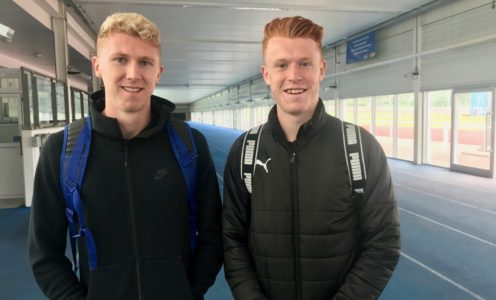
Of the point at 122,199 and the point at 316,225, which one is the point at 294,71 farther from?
the point at 122,199

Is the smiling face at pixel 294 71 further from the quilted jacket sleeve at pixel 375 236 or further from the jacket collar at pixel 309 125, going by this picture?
the quilted jacket sleeve at pixel 375 236

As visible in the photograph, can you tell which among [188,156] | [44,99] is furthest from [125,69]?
[44,99]

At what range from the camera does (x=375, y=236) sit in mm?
1682

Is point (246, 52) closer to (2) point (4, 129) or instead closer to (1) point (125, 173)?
(2) point (4, 129)

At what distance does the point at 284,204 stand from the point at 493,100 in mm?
10650

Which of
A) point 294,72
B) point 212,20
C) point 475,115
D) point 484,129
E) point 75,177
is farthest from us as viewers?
point 212,20

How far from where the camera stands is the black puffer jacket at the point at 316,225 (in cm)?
167

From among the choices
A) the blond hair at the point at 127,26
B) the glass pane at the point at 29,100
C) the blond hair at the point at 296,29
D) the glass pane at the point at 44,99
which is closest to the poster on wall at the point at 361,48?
the glass pane at the point at 44,99

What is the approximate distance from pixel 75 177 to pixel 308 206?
1021mm

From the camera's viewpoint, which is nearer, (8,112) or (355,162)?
(355,162)

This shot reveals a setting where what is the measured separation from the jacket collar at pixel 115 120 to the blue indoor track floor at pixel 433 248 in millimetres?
2729

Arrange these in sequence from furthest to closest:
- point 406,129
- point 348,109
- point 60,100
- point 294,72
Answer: point 406,129 < point 348,109 < point 60,100 < point 294,72

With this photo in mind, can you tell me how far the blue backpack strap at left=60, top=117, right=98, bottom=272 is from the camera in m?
1.53

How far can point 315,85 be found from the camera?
1.72 metres
